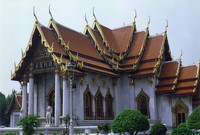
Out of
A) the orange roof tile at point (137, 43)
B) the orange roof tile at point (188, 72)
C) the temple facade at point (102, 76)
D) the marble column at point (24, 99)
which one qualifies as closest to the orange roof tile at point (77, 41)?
the temple facade at point (102, 76)

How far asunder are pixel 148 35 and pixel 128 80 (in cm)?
596

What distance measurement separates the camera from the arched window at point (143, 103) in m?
27.8

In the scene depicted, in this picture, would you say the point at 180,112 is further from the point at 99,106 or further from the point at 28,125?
the point at 28,125

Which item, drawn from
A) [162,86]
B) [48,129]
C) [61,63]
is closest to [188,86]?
[162,86]

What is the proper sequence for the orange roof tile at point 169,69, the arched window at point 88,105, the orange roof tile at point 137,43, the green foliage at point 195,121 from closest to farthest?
the green foliage at point 195,121 < the arched window at point 88,105 < the orange roof tile at point 169,69 < the orange roof tile at point 137,43

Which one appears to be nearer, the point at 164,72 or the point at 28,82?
the point at 28,82

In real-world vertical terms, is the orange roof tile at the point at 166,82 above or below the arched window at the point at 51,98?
above

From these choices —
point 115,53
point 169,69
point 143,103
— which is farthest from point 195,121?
point 115,53

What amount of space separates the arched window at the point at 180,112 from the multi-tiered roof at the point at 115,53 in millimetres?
1029

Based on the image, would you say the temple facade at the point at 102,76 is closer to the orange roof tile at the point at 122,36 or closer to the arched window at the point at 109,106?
the arched window at the point at 109,106

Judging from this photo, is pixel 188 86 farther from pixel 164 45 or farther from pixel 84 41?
pixel 84 41

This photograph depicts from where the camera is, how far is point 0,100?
46594 mm

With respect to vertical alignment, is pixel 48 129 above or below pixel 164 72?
below

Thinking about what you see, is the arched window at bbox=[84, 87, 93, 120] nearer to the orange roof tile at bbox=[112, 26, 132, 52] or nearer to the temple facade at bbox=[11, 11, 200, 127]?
the temple facade at bbox=[11, 11, 200, 127]
